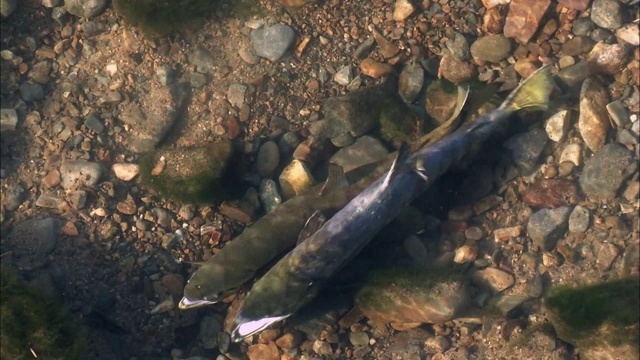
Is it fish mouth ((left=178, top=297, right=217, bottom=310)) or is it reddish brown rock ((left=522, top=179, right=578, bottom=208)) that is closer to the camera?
fish mouth ((left=178, top=297, right=217, bottom=310))

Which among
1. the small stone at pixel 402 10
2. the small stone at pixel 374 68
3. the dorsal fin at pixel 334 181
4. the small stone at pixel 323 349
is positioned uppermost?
the small stone at pixel 402 10

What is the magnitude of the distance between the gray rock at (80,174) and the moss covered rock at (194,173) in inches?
19.5

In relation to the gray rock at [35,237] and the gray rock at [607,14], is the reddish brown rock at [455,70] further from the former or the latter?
the gray rock at [35,237]

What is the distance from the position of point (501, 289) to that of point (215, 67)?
405cm

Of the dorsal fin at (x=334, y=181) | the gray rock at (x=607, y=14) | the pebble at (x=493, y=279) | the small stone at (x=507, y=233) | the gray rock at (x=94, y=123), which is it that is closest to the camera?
the dorsal fin at (x=334, y=181)

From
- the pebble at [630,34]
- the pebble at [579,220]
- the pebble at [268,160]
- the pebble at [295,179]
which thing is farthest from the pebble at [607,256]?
the pebble at [268,160]

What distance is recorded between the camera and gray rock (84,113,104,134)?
7.10 m

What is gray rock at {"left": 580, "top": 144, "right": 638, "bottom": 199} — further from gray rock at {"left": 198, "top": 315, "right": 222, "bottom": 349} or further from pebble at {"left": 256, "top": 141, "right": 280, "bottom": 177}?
gray rock at {"left": 198, "top": 315, "right": 222, "bottom": 349}

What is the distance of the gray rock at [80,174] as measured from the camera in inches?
271

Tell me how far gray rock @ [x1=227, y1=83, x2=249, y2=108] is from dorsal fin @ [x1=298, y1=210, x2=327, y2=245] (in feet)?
5.92

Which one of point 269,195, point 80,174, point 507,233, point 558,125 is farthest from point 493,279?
point 80,174

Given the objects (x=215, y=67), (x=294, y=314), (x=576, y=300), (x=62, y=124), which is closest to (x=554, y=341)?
(x=576, y=300)

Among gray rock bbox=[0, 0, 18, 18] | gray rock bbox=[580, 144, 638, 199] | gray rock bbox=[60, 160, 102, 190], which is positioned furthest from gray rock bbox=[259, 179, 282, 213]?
gray rock bbox=[0, 0, 18, 18]

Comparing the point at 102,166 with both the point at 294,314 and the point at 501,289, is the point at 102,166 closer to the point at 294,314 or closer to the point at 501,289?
the point at 294,314
